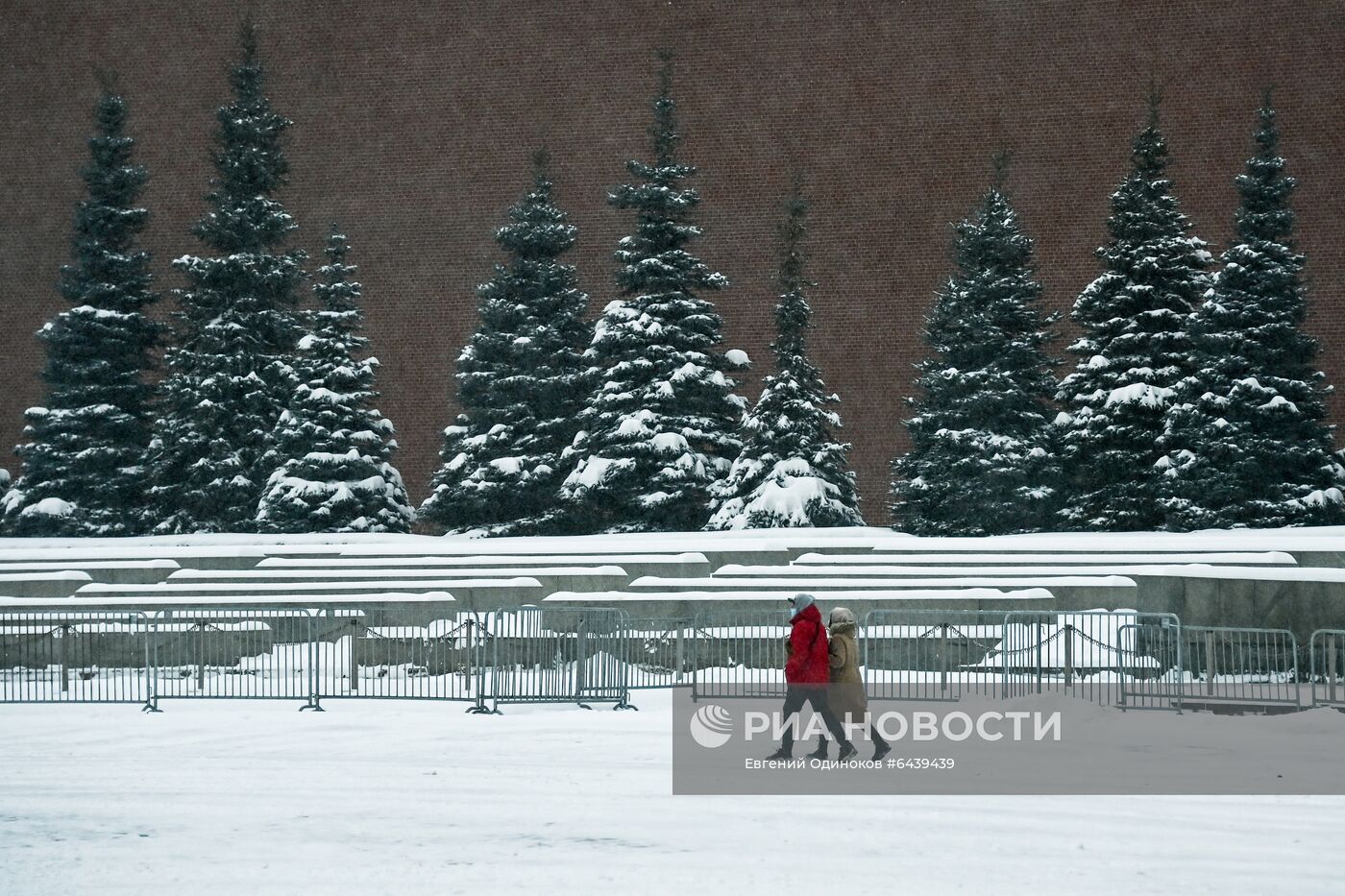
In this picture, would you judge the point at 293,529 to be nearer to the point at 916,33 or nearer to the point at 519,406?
the point at 519,406

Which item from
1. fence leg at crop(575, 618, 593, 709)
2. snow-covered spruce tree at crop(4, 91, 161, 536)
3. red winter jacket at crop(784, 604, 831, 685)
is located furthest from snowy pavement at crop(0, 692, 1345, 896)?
snow-covered spruce tree at crop(4, 91, 161, 536)

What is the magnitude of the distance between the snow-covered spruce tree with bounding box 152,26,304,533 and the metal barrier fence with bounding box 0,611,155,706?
9.52 metres

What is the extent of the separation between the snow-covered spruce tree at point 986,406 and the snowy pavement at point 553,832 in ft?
47.4

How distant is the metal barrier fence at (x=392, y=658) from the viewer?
15875mm

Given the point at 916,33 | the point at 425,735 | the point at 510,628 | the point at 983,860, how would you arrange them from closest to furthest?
1. the point at 983,860
2. the point at 425,735
3. the point at 510,628
4. the point at 916,33

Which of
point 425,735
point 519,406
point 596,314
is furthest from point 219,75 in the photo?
point 425,735

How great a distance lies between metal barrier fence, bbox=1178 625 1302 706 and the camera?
587 inches

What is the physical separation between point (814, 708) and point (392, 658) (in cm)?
689

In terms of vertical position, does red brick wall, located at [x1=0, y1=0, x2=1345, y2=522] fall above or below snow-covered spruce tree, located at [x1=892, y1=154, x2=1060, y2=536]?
above

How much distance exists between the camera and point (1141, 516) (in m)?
25.4

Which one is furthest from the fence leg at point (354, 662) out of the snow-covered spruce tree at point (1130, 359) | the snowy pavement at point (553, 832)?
the snow-covered spruce tree at point (1130, 359)

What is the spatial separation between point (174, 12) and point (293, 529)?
45.2 ft

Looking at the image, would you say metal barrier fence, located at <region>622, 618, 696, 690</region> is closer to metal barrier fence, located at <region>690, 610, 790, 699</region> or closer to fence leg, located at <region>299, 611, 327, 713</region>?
metal barrier fence, located at <region>690, 610, 790, 699</region>

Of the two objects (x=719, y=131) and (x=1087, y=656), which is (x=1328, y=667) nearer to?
(x=1087, y=656)
